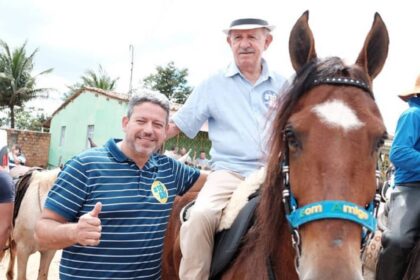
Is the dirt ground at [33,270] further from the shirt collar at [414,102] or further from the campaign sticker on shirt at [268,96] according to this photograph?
the shirt collar at [414,102]

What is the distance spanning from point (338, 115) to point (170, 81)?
132ft

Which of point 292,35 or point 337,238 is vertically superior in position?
point 292,35

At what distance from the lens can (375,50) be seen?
98.7 inches

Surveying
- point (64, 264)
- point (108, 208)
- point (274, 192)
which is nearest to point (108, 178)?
point (108, 208)

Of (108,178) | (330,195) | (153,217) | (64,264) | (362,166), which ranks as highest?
(362,166)

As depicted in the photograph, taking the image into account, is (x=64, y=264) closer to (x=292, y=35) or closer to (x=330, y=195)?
(x=330, y=195)

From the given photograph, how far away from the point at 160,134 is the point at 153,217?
587 millimetres

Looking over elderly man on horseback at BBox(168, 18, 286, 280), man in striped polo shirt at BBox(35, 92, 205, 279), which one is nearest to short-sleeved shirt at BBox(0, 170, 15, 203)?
man in striped polo shirt at BBox(35, 92, 205, 279)

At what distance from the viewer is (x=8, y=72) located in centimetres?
3959

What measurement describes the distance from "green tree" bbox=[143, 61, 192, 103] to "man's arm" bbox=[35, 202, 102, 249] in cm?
3907

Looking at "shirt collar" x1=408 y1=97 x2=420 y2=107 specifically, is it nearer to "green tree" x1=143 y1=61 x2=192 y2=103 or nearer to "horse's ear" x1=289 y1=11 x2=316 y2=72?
"horse's ear" x1=289 y1=11 x2=316 y2=72

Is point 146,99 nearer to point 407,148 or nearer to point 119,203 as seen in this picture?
point 119,203

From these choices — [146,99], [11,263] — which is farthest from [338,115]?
[11,263]

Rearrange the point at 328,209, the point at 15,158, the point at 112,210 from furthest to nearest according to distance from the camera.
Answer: the point at 15,158
the point at 112,210
the point at 328,209
